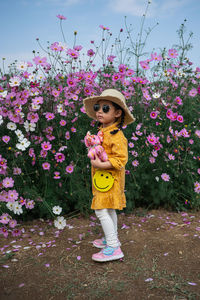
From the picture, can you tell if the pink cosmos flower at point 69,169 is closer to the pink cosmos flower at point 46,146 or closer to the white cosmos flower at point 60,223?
the pink cosmos flower at point 46,146

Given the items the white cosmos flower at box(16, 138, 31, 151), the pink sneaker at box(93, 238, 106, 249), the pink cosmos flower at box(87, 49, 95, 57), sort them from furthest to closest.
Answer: the pink cosmos flower at box(87, 49, 95, 57)
the white cosmos flower at box(16, 138, 31, 151)
the pink sneaker at box(93, 238, 106, 249)

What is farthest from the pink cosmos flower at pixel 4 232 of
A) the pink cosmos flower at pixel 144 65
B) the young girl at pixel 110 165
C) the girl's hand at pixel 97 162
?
the pink cosmos flower at pixel 144 65

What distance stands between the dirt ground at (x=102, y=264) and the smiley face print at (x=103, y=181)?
30.2 inches

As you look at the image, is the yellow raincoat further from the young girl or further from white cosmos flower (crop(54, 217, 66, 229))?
white cosmos flower (crop(54, 217, 66, 229))

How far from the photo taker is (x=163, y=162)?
14.9 feet

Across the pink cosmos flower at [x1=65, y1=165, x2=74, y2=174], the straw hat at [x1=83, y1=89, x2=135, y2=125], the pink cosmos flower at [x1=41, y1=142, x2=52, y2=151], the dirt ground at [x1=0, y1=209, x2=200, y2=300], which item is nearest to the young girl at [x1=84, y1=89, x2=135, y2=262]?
the straw hat at [x1=83, y1=89, x2=135, y2=125]

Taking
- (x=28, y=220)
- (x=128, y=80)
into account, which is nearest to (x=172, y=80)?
(x=128, y=80)

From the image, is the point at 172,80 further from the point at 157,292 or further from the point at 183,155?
the point at 157,292

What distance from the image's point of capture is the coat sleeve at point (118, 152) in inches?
113

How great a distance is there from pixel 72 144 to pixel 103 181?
4.49 feet

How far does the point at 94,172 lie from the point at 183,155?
1.97m

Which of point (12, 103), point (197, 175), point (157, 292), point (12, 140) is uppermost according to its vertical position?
point (12, 103)

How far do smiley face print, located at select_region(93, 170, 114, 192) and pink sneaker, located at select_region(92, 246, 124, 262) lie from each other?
618 mm

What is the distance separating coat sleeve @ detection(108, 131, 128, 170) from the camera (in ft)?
9.44
